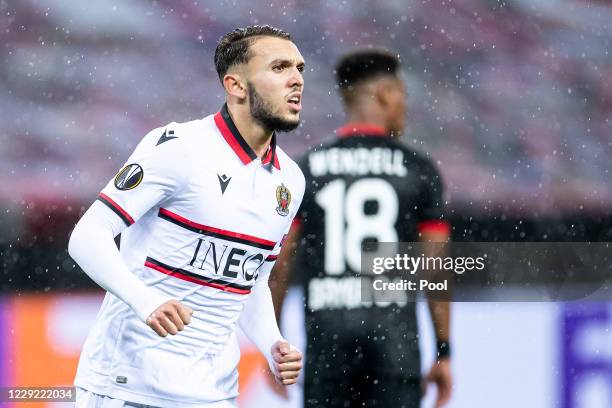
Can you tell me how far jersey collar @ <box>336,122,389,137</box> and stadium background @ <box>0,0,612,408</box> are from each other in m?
0.04

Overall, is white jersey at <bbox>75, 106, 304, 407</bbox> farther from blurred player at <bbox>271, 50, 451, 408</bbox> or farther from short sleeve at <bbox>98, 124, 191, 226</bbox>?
blurred player at <bbox>271, 50, 451, 408</bbox>

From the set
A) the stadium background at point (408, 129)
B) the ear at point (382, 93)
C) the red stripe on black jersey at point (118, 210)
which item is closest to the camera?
→ the red stripe on black jersey at point (118, 210)

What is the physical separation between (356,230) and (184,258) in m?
1.30

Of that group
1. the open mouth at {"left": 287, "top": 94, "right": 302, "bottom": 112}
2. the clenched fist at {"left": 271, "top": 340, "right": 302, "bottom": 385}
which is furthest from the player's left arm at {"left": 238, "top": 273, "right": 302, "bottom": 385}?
the open mouth at {"left": 287, "top": 94, "right": 302, "bottom": 112}

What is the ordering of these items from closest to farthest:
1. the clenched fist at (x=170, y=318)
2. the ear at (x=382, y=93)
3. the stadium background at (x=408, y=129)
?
the clenched fist at (x=170, y=318), the stadium background at (x=408, y=129), the ear at (x=382, y=93)

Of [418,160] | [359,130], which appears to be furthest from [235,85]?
[418,160]


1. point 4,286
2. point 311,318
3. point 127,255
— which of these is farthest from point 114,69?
point 127,255

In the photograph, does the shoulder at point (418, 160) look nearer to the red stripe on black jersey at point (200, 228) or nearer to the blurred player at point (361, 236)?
the blurred player at point (361, 236)

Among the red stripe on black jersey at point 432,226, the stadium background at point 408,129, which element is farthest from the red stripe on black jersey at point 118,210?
the red stripe on black jersey at point 432,226

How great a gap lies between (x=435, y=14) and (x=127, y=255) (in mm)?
1702

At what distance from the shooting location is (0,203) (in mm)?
3266

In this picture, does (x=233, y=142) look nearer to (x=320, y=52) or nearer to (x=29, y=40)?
(x=320, y=52)

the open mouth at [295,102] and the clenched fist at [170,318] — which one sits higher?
the open mouth at [295,102]

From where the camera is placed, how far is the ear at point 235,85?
2256 mm
